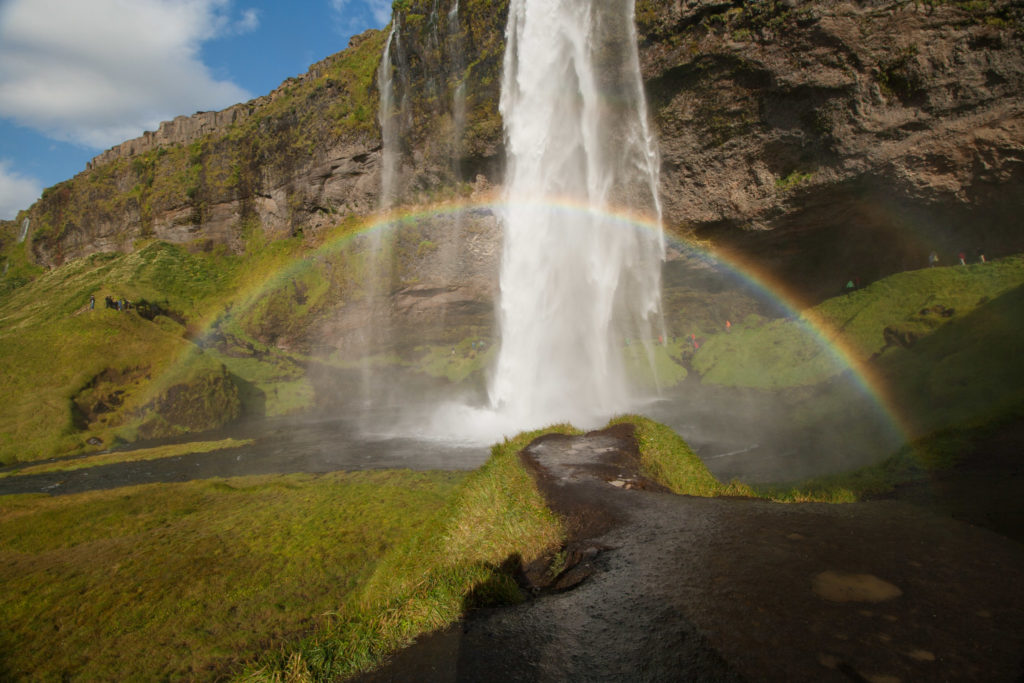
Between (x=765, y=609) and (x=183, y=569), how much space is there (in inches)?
373

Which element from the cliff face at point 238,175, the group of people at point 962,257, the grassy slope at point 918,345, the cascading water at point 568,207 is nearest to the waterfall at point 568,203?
the cascading water at point 568,207

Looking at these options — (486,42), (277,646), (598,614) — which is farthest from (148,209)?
(598,614)

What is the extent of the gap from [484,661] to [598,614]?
1112 mm

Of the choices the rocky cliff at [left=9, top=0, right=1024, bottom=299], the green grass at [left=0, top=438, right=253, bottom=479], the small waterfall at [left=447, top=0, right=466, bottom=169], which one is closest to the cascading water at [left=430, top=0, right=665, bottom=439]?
the rocky cliff at [left=9, top=0, right=1024, bottom=299]

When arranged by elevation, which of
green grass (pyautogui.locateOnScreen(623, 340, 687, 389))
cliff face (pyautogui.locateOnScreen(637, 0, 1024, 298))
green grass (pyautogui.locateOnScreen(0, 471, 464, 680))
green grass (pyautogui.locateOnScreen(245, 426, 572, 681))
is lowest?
green grass (pyautogui.locateOnScreen(0, 471, 464, 680))

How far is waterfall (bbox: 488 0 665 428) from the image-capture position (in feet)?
87.3

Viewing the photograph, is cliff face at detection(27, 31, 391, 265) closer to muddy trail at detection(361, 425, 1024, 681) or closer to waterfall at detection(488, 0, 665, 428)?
waterfall at detection(488, 0, 665, 428)

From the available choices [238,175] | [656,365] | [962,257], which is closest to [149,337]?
[238,175]

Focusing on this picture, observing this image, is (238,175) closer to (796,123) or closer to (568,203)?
(568,203)

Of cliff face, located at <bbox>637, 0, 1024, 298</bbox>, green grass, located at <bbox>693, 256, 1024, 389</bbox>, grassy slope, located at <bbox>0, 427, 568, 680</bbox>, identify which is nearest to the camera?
grassy slope, located at <bbox>0, 427, 568, 680</bbox>

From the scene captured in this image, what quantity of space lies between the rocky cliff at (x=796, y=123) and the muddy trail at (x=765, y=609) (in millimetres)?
21553

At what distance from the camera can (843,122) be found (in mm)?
21875

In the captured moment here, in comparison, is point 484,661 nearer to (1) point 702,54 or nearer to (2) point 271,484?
(2) point 271,484

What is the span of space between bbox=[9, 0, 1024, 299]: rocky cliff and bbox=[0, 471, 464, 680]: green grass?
845 inches
